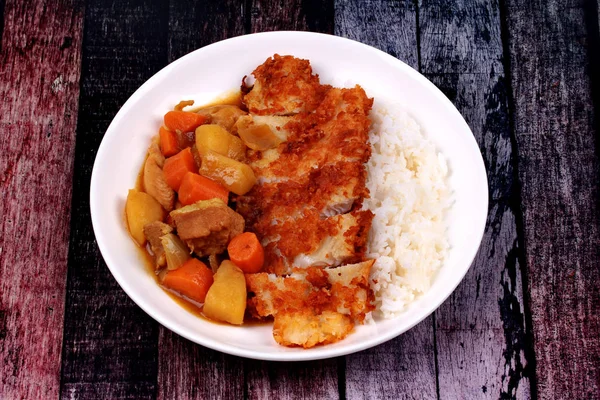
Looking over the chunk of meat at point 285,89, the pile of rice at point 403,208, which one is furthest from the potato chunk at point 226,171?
the pile of rice at point 403,208

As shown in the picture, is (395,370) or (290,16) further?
(290,16)

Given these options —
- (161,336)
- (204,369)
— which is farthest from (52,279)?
(204,369)

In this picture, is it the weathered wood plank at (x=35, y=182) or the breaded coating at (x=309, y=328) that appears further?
the weathered wood plank at (x=35, y=182)

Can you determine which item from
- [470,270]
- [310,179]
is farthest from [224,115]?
[470,270]

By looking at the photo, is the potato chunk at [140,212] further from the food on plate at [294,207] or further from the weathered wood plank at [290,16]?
the weathered wood plank at [290,16]

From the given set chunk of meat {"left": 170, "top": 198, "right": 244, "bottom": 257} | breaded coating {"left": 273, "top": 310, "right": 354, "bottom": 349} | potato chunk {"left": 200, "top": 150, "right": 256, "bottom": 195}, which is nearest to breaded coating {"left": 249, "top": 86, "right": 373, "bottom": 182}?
potato chunk {"left": 200, "top": 150, "right": 256, "bottom": 195}

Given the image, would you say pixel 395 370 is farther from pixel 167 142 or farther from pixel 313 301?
pixel 167 142
